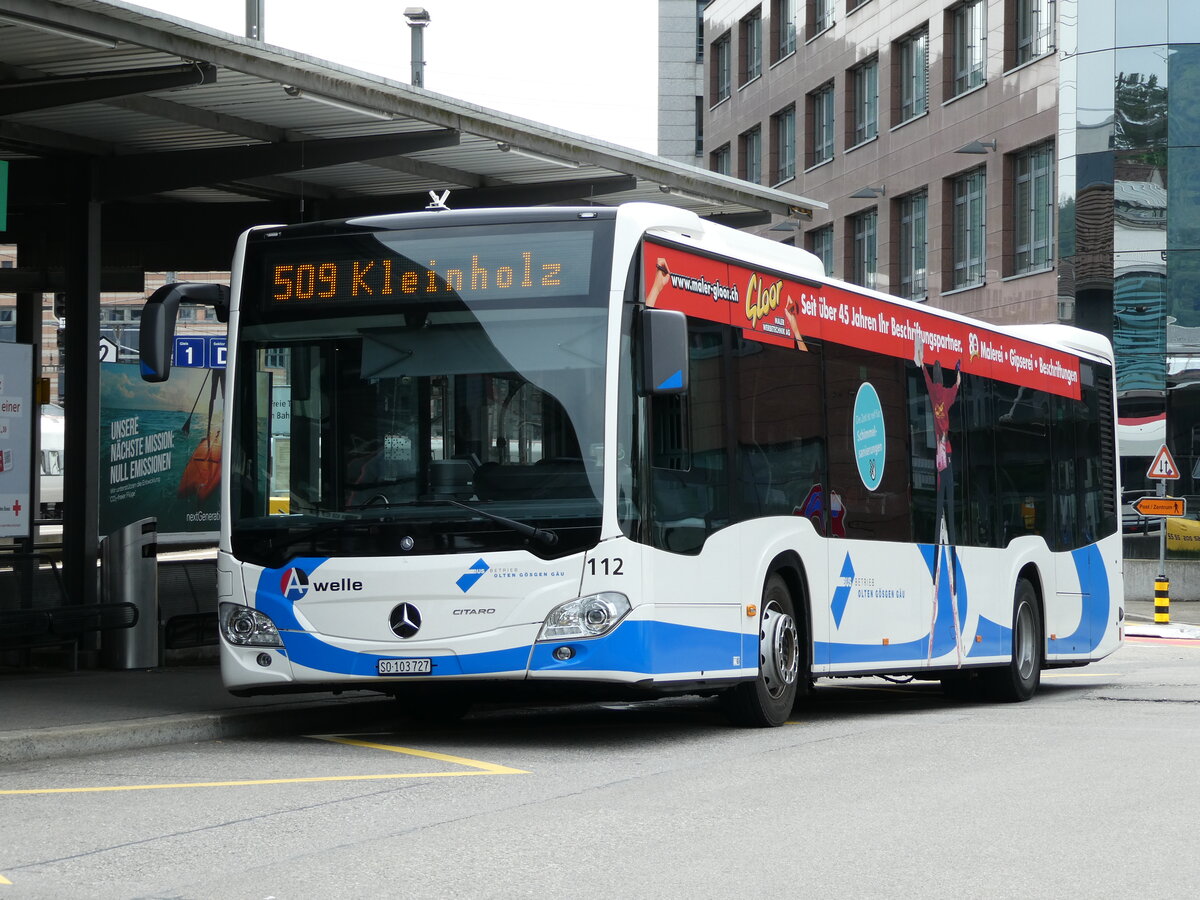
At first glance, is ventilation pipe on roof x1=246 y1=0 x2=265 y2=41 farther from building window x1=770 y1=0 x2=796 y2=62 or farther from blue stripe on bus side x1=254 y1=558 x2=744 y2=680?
building window x1=770 y1=0 x2=796 y2=62

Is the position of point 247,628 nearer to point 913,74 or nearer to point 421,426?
point 421,426

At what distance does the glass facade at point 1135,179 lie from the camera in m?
37.7

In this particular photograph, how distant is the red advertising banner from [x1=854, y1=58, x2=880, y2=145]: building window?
3103 cm

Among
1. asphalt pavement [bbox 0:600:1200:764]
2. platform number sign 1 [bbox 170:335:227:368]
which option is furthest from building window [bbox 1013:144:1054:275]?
asphalt pavement [bbox 0:600:1200:764]

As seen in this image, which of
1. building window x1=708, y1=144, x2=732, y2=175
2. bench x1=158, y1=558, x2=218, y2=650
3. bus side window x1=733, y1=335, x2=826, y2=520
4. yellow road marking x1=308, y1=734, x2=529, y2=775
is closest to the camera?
yellow road marking x1=308, y1=734, x2=529, y2=775

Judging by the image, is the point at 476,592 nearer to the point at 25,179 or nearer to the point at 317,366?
the point at 317,366

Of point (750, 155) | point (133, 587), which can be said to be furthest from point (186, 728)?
point (750, 155)

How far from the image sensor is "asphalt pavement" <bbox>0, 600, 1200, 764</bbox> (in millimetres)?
10336

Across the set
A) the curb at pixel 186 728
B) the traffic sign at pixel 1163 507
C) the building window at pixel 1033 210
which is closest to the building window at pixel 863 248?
the building window at pixel 1033 210

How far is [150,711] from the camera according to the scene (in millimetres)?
11641

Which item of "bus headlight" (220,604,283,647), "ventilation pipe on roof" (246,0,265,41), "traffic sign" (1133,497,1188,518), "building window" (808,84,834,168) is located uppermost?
"building window" (808,84,834,168)

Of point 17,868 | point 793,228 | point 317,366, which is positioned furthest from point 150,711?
point 793,228

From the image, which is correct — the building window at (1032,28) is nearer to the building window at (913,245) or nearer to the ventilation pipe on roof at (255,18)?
the building window at (913,245)

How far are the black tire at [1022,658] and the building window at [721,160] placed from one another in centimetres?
4239
